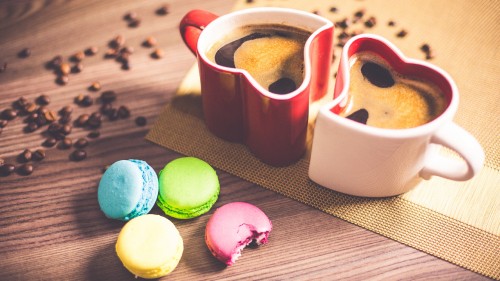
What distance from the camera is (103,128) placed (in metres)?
1.14

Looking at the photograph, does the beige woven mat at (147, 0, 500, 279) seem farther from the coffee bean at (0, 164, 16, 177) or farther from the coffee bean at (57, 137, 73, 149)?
the coffee bean at (0, 164, 16, 177)

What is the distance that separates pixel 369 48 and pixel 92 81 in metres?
0.69

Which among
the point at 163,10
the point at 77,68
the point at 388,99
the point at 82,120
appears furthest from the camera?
the point at 163,10

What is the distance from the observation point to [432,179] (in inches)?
39.8

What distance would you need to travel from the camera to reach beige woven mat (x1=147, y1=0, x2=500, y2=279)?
0.94 metres

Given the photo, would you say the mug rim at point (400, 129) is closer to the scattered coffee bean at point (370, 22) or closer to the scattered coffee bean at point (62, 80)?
the scattered coffee bean at point (370, 22)

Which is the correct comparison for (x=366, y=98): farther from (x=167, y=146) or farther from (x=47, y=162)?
(x=47, y=162)

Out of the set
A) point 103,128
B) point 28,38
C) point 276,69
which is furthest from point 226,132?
point 28,38

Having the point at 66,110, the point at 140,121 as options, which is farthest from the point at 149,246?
the point at 66,110

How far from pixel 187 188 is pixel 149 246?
0.45ft

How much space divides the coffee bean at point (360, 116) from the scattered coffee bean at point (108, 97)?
0.59 meters

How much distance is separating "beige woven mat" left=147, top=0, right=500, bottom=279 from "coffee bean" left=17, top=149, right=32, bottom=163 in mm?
282

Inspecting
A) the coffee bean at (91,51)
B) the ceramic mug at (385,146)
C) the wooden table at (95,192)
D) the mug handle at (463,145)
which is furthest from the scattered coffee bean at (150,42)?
the mug handle at (463,145)

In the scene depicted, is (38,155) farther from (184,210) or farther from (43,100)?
(184,210)
